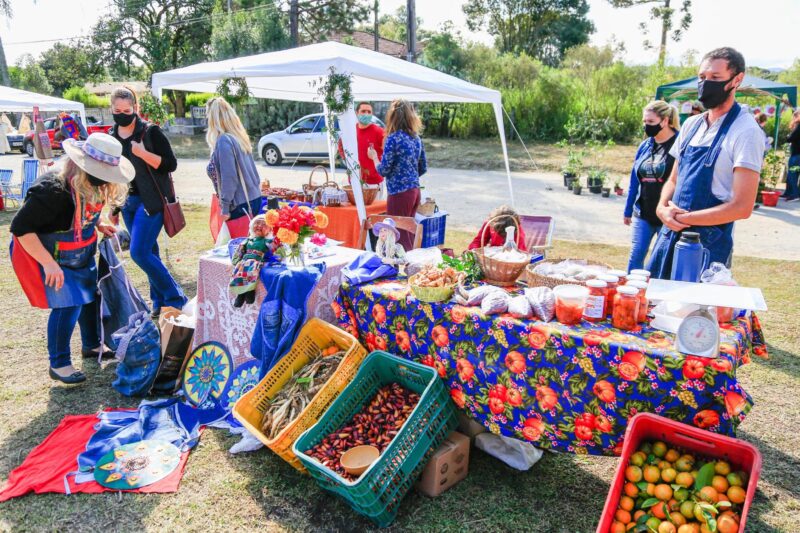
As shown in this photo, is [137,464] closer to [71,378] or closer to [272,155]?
[71,378]

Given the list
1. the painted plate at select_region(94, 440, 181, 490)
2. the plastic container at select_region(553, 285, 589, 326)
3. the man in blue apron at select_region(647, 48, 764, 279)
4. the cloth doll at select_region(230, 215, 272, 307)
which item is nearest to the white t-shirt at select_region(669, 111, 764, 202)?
the man in blue apron at select_region(647, 48, 764, 279)

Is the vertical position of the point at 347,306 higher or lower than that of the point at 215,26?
lower

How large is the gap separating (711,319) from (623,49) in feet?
102

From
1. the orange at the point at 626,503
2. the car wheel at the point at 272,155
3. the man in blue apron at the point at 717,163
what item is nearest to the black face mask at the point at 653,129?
the man in blue apron at the point at 717,163

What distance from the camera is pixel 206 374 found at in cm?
335

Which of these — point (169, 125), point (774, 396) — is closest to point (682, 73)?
point (774, 396)

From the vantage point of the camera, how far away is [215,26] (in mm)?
21328

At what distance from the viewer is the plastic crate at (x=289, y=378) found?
2.53 metres

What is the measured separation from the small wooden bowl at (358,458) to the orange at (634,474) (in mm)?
1031

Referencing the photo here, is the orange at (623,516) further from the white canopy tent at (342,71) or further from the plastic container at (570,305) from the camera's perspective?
the white canopy tent at (342,71)

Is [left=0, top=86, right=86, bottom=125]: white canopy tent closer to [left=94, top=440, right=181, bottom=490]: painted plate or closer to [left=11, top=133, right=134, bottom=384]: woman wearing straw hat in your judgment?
[left=11, top=133, right=134, bottom=384]: woman wearing straw hat

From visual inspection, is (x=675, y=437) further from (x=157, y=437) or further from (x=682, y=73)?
(x=682, y=73)

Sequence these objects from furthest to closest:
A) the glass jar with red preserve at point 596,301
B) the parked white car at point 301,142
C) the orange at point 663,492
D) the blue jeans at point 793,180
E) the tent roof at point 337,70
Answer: the parked white car at point 301,142, the blue jeans at point 793,180, the tent roof at point 337,70, the glass jar with red preserve at point 596,301, the orange at point 663,492

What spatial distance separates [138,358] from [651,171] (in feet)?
12.3
